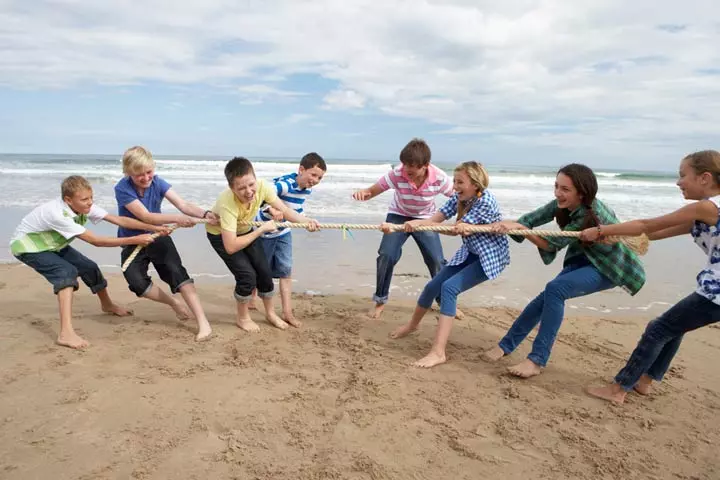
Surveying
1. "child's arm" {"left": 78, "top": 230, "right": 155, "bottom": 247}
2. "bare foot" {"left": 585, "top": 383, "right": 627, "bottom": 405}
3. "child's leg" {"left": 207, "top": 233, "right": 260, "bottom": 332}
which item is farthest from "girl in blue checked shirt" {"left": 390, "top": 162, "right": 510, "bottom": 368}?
"child's arm" {"left": 78, "top": 230, "right": 155, "bottom": 247}

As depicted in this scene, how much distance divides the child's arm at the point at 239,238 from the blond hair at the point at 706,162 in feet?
9.55

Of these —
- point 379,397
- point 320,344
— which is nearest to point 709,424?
point 379,397

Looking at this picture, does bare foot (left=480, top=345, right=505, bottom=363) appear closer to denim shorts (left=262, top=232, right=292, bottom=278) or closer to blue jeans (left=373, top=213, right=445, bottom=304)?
blue jeans (left=373, top=213, right=445, bottom=304)

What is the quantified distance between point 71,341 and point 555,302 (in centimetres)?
354

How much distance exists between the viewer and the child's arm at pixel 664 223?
287cm

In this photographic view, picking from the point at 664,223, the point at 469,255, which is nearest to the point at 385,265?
the point at 469,255

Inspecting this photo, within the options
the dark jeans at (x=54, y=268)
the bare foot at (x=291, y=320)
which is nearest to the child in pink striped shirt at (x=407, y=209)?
the bare foot at (x=291, y=320)

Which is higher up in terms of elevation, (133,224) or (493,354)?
(133,224)

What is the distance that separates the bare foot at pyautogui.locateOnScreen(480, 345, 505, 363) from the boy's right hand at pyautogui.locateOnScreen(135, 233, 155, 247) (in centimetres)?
277

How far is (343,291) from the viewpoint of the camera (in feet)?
19.3

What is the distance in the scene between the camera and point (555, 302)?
138 inches

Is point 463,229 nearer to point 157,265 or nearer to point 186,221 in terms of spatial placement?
point 186,221

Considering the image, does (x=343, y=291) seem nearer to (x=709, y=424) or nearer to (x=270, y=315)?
(x=270, y=315)

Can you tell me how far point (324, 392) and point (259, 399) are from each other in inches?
15.9
